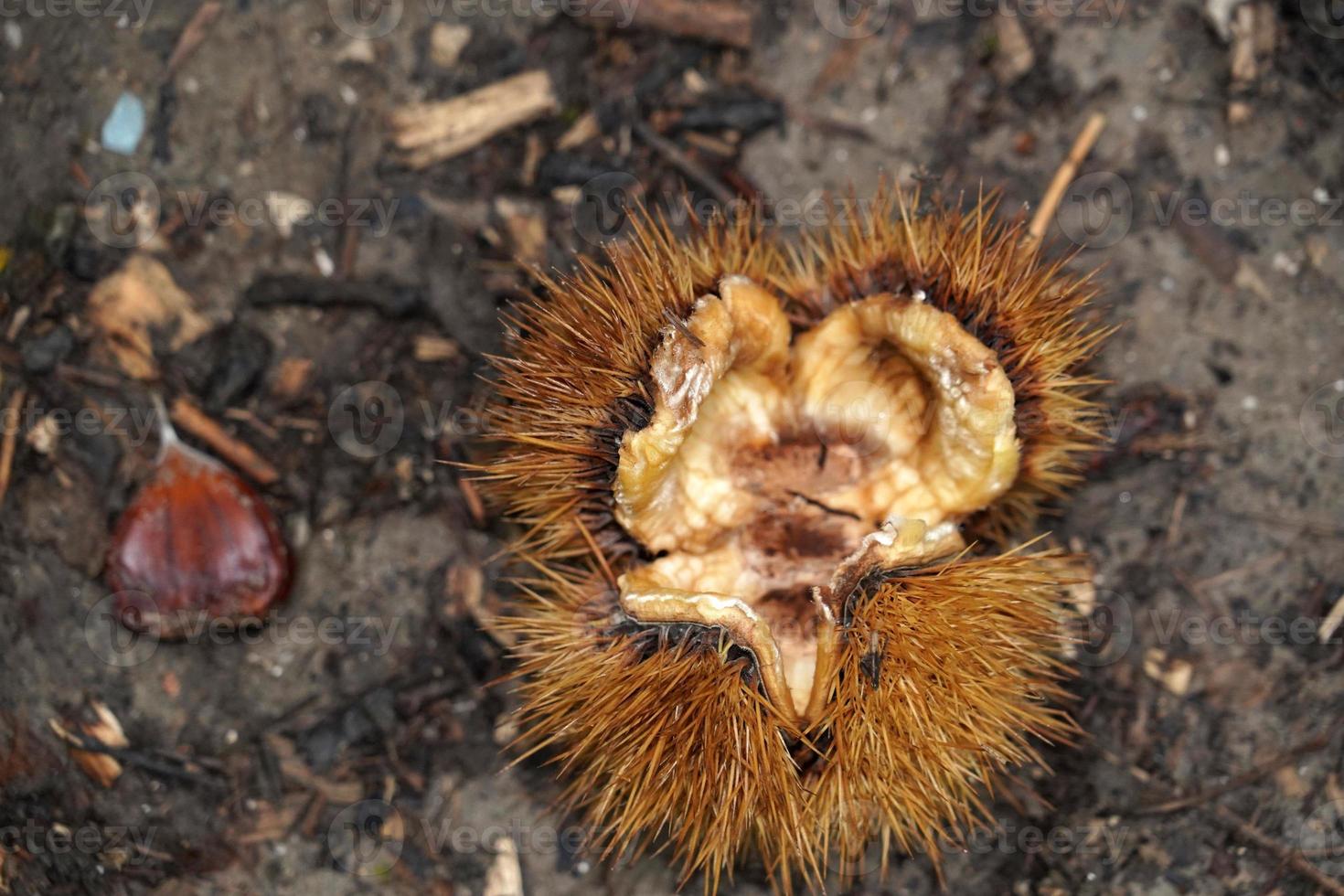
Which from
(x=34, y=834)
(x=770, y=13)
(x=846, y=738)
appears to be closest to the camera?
(x=846, y=738)

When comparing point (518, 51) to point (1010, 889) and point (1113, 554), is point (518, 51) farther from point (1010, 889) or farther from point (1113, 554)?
point (1010, 889)

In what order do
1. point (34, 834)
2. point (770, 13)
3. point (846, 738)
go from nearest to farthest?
1. point (846, 738)
2. point (34, 834)
3. point (770, 13)

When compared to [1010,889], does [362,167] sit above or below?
above

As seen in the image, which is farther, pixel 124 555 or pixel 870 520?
pixel 124 555

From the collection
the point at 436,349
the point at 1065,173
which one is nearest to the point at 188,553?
the point at 436,349

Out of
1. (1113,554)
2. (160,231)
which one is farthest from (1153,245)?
(160,231)
